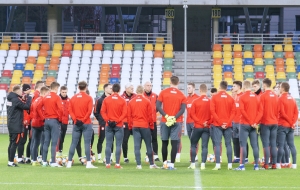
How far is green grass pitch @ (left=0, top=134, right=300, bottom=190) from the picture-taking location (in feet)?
47.1

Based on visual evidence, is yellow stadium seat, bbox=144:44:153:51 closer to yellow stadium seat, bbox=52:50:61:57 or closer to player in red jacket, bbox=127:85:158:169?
yellow stadium seat, bbox=52:50:61:57

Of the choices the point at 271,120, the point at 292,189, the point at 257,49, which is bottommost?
the point at 292,189

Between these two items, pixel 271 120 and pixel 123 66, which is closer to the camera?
pixel 271 120

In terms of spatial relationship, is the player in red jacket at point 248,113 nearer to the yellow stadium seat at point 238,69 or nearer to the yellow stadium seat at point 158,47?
the yellow stadium seat at point 238,69

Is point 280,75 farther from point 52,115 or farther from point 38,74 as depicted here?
point 52,115

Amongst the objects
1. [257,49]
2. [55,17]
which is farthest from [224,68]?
[55,17]

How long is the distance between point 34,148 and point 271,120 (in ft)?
18.4

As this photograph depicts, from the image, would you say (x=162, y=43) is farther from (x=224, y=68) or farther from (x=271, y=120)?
(x=271, y=120)

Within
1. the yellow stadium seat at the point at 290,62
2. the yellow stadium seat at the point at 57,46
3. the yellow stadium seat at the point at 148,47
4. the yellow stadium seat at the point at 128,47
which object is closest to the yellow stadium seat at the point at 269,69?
the yellow stadium seat at the point at 290,62

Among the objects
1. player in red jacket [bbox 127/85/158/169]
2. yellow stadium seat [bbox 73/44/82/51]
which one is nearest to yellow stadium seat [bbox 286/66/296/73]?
yellow stadium seat [bbox 73/44/82/51]

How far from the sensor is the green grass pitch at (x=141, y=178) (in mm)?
14359

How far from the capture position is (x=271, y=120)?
705 inches

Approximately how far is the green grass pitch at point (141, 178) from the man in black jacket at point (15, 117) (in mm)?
536

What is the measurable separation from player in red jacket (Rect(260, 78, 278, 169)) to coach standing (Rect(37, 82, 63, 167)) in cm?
465
